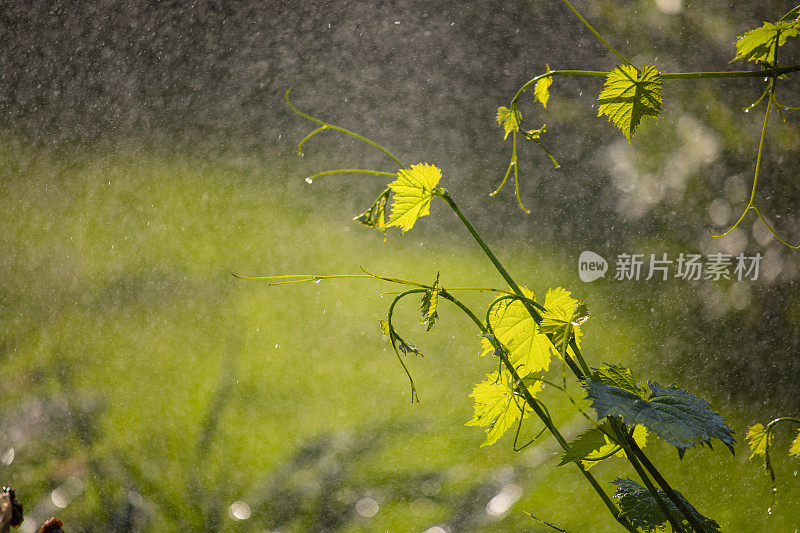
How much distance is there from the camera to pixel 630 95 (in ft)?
1.24

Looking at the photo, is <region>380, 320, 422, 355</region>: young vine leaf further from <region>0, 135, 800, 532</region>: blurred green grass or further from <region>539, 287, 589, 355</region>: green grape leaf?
<region>0, 135, 800, 532</region>: blurred green grass

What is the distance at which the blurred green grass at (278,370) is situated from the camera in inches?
25.4

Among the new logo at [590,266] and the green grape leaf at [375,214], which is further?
the new logo at [590,266]

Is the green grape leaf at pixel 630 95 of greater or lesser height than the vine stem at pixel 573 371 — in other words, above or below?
above

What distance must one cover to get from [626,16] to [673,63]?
0.07m

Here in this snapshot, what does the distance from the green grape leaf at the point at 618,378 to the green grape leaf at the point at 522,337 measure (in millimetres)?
37

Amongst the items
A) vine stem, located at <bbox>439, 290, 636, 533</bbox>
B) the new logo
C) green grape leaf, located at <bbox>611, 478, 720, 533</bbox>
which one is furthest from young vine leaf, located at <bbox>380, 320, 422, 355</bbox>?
the new logo

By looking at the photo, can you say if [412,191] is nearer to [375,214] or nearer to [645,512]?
[375,214]

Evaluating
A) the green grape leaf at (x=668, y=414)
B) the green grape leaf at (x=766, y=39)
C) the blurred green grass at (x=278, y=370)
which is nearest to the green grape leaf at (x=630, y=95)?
the green grape leaf at (x=766, y=39)

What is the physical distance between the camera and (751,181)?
2.21 feet

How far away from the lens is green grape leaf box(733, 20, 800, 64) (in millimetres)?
357

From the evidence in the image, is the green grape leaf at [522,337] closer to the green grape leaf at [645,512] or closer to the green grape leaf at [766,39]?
the green grape leaf at [645,512]

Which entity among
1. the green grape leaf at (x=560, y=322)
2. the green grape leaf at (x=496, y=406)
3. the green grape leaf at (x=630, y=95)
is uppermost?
the green grape leaf at (x=630, y=95)

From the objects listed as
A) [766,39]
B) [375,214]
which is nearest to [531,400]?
[375,214]
